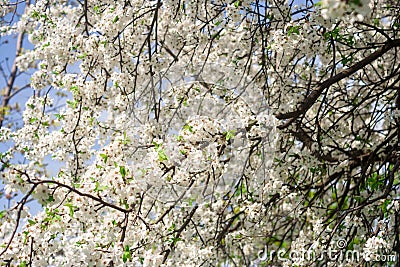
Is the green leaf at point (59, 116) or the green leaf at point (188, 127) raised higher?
the green leaf at point (59, 116)

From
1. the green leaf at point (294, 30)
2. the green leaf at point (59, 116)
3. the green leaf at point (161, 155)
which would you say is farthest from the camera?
the green leaf at point (59, 116)

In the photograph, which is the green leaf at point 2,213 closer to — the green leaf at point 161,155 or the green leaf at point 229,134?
the green leaf at point 161,155

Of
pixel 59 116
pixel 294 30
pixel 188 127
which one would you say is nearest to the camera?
pixel 188 127

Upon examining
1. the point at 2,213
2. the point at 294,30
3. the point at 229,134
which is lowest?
the point at 2,213

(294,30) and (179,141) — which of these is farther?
(294,30)

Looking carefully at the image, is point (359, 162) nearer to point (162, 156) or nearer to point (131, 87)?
point (131, 87)

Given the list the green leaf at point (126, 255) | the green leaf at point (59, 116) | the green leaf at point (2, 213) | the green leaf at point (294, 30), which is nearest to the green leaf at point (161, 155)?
the green leaf at point (126, 255)

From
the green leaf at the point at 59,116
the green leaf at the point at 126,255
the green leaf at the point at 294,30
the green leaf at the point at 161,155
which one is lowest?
the green leaf at the point at 126,255

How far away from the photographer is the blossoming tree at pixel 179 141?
2.98m

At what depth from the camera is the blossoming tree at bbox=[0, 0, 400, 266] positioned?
2980 millimetres

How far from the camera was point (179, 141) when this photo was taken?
2977 millimetres

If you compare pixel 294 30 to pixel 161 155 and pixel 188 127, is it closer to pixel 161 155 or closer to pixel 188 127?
pixel 188 127

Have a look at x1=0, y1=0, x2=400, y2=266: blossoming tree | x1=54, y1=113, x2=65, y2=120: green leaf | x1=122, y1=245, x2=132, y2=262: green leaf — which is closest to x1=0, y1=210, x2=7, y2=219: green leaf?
x1=0, y1=0, x2=400, y2=266: blossoming tree

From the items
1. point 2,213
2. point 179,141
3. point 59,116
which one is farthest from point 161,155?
point 59,116
